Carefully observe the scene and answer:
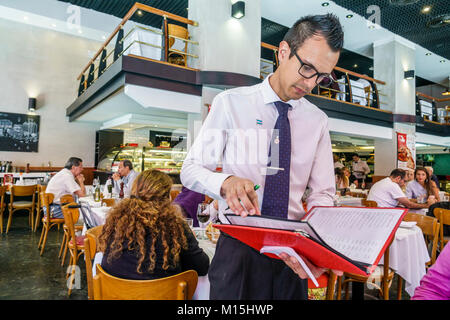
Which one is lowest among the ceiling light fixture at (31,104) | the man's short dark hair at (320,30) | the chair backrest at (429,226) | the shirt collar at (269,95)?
the chair backrest at (429,226)

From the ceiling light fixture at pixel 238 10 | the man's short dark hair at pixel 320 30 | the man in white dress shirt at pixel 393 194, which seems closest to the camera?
the man's short dark hair at pixel 320 30

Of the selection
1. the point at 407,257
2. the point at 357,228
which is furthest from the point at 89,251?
the point at 407,257

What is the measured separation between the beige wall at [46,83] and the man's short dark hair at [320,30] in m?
10.8

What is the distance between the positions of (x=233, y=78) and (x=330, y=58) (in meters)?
4.51

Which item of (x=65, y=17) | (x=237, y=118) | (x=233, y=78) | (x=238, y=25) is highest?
(x=65, y=17)

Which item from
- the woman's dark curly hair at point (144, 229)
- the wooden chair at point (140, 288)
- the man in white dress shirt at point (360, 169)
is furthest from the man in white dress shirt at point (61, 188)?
the man in white dress shirt at point (360, 169)

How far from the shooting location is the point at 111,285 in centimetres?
133

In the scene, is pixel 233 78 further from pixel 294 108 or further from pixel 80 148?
pixel 80 148

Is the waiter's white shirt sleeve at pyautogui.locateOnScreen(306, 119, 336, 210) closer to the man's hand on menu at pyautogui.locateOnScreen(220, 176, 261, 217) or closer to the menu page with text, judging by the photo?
the menu page with text

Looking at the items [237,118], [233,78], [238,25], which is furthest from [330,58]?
[238,25]

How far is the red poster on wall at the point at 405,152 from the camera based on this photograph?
29.2 ft

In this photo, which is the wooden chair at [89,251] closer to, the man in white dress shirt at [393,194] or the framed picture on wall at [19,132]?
the man in white dress shirt at [393,194]

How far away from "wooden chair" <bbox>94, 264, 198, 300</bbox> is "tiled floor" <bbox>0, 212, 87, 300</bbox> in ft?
6.22

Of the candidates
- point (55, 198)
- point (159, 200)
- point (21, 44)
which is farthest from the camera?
point (21, 44)
